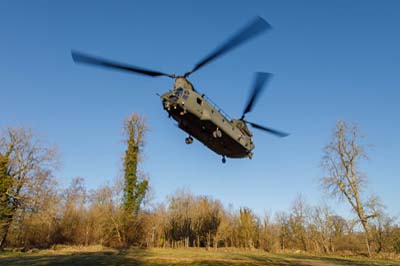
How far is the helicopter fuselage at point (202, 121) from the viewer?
12.6 metres

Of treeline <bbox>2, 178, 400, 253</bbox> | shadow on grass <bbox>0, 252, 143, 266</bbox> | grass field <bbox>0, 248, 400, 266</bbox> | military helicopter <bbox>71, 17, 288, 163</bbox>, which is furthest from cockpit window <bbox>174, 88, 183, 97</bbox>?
treeline <bbox>2, 178, 400, 253</bbox>

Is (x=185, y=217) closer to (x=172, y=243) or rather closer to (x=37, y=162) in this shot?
(x=172, y=243)

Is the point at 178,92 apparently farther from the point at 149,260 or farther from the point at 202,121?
the point at 149,260

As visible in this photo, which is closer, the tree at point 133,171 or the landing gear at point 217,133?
the landing gear at point 217,133

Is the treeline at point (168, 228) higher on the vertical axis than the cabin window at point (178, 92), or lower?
lower

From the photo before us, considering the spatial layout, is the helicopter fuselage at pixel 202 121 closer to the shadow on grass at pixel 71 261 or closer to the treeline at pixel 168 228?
the shadow on grass at pixel 71 261

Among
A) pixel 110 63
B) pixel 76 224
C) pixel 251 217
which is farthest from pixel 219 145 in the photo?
pixel 251 217

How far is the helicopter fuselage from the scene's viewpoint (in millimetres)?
12602

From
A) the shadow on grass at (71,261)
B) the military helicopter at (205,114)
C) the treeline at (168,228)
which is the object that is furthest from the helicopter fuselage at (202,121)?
the treeline at (168,228)

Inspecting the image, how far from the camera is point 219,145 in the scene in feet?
49.5

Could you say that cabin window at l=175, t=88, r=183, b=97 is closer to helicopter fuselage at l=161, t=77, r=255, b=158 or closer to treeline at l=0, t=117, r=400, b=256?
helicopter fuselage at l=161, t=77, r=255, b=158

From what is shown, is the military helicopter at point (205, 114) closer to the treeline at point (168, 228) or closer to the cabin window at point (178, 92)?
the cabin window at point (178, 92)

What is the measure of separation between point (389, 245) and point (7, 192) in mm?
42264

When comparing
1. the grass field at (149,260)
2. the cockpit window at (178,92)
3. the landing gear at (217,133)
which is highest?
the cockpit window at (178,92)
